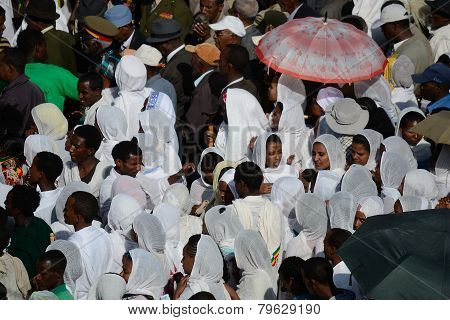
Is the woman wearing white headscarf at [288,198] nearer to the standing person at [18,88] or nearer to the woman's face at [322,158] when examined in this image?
the woman's face at [322,158]

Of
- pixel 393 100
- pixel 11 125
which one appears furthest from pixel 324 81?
pixel 11 125

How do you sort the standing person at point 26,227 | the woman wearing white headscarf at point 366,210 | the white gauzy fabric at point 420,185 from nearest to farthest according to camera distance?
the standing person at point 26,227, the woman wearing white headscarf at point 366,210, the white gauzy fabric at point 420,185

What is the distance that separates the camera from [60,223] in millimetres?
11750

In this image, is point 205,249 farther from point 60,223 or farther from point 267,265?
point 60,223

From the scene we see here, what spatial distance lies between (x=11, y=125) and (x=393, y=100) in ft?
12.8

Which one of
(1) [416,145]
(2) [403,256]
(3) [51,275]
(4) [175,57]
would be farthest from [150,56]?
(2) [403,256]

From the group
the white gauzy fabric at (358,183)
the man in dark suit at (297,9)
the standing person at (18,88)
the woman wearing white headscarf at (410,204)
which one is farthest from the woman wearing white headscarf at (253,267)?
the man in dark suit at (297,9)

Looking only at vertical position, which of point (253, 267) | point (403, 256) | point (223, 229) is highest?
point (403, 256)

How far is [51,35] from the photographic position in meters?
15.5

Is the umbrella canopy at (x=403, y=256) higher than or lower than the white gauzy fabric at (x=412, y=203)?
higher

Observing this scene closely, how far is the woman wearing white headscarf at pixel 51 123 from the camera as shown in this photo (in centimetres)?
1346

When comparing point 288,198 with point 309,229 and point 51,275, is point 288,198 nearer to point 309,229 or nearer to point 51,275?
point 309,229

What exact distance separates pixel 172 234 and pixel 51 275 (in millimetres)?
1196
